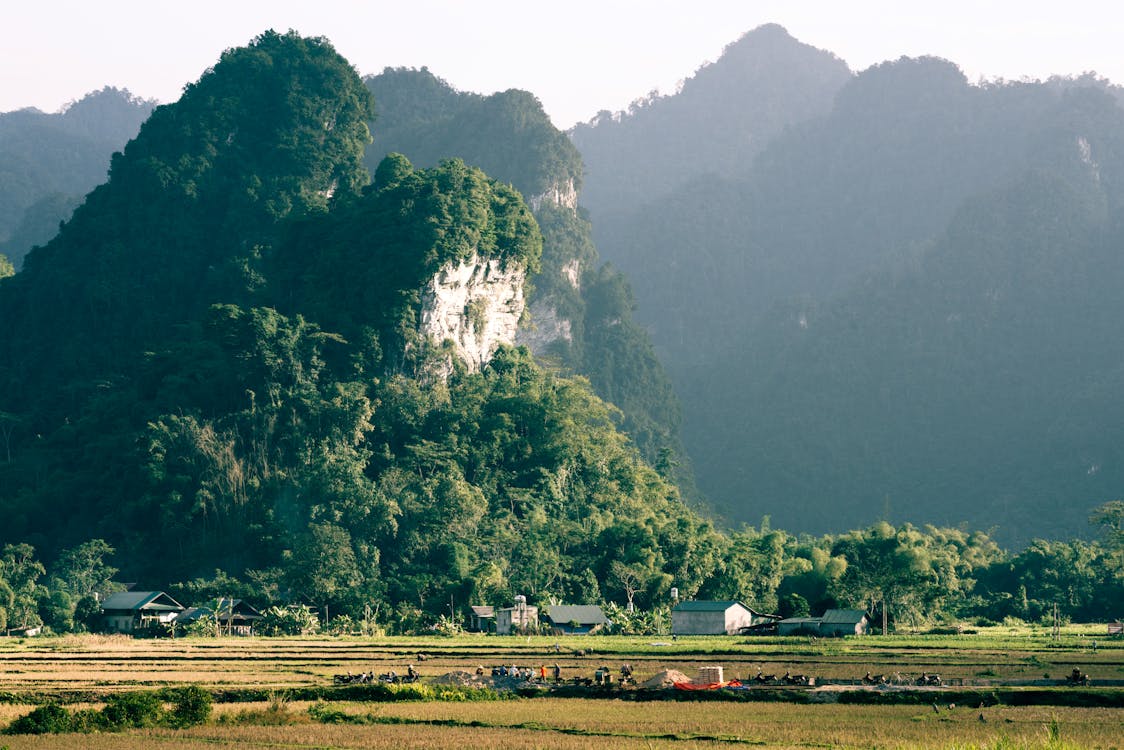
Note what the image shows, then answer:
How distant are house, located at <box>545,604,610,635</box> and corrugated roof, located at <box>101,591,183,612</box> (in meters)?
21.5

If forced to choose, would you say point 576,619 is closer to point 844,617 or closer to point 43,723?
point 844,617

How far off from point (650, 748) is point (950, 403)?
144 metres

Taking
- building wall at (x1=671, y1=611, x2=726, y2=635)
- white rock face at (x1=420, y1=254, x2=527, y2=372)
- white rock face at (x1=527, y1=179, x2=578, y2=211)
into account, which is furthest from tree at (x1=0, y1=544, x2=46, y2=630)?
white rock face at (x1=527, y1=179, x2=578, y2=211)

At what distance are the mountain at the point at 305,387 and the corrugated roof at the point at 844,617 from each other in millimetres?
16762

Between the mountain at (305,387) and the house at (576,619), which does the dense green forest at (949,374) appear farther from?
the house at (576,619)

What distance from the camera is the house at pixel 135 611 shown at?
75.8 m

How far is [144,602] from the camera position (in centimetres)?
7612

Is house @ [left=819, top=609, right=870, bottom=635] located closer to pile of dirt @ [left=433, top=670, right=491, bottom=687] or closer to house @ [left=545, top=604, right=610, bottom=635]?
house @ [left=545, top=604, right=610, bottom=635]

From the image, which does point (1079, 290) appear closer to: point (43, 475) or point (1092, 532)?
point (1092, 532)

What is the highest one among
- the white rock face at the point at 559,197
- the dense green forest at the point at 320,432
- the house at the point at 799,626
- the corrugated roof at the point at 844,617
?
the white rock face at the point at 559,197

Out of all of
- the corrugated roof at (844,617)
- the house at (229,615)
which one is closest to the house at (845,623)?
the corrugated roof at (844,617)

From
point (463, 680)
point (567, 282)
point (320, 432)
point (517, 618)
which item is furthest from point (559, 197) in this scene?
point (463, 680)

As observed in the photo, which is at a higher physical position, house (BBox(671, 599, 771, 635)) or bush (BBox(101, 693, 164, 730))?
house (BBox(671, 599, 771, 635))

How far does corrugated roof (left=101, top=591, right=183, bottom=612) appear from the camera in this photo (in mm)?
76125
